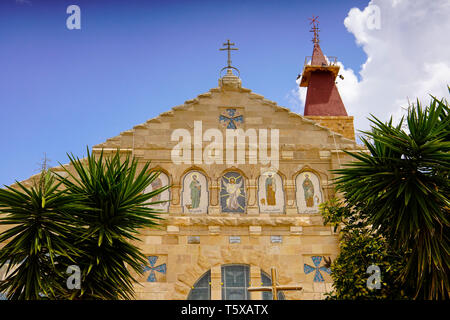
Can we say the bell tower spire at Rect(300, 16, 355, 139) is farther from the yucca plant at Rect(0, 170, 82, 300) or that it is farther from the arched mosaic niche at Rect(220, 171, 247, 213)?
the yucca plant at Rect(0, 170, 82, 300)

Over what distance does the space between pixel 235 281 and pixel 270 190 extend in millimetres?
3472

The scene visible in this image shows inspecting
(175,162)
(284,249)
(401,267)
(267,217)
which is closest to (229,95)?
(175,162)

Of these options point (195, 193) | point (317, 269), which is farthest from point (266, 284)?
point (195, 193)

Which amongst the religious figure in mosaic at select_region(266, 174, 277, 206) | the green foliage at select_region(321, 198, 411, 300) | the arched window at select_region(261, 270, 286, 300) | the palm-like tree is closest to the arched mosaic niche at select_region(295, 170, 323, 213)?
the religious figure in mosaic at select_region(266, 174, 277, 206)

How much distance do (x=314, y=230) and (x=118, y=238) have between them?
7935 millimetres

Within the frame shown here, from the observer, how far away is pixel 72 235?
37.3ft

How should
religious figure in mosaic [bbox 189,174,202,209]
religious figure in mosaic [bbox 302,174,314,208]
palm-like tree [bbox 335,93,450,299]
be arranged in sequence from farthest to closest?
religious figure in mosaic [bbox 302,174,314,208], religious figure in mosaic [bbox 189,174,202,209], palm-like tree [bbox 335,93,450,299]

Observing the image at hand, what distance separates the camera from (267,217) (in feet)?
56.6

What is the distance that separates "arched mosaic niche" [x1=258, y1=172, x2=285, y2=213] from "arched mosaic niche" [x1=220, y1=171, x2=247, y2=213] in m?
0.59

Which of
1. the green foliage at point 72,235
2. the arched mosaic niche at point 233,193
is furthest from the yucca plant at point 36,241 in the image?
the arched mosaic niche at point 233,193

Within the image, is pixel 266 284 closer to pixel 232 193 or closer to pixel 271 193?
pixel 271 193

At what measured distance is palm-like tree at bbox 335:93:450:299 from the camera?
393 inches
